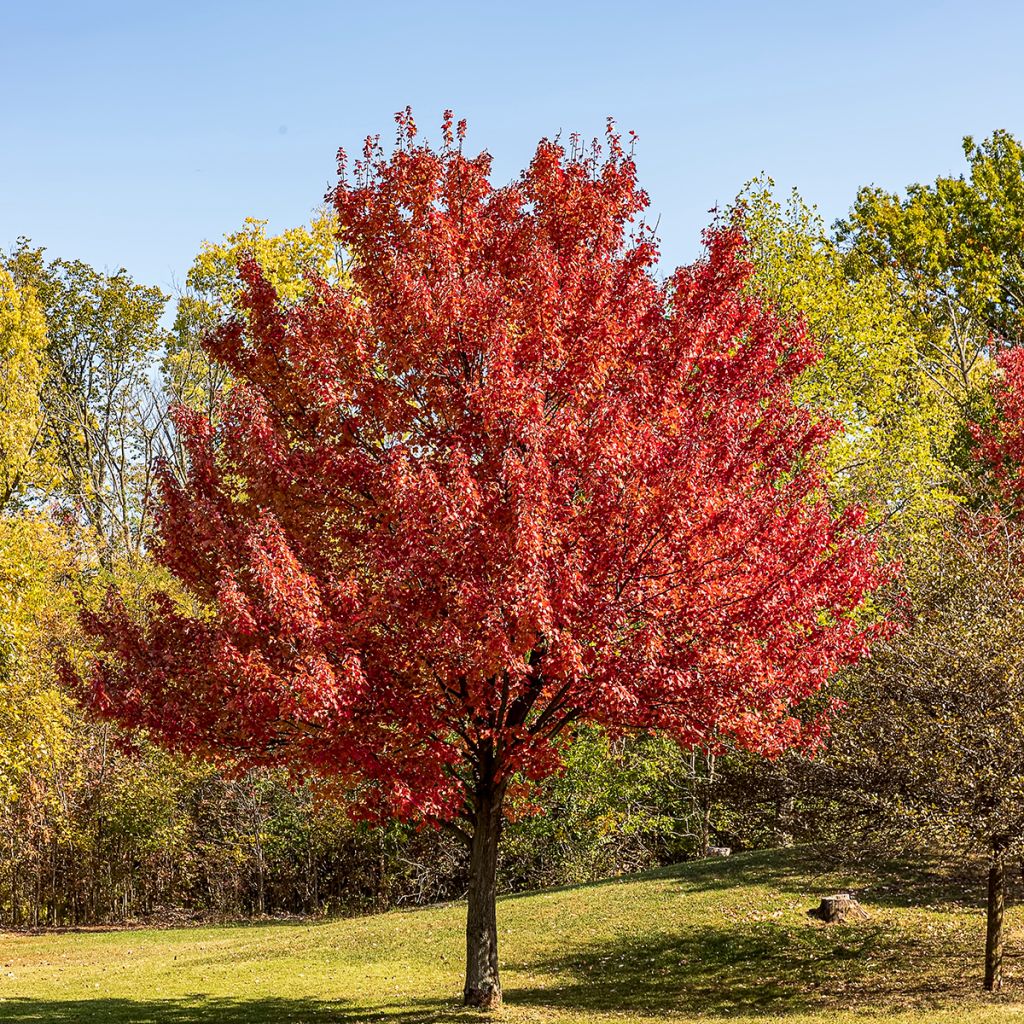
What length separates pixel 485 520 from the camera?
11.6 m

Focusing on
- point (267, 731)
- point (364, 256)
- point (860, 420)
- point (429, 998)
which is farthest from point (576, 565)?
point (860, 420)

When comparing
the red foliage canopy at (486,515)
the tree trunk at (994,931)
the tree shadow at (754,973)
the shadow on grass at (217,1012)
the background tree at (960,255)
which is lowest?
the tree shadow at (754,973)

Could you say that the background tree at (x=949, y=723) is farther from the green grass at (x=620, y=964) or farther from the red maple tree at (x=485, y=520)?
the green grass at (x=620, y=964)

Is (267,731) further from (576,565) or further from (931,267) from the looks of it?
(931,267)

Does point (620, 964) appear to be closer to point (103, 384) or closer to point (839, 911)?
point (839, 911)

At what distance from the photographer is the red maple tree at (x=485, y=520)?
37.8ft

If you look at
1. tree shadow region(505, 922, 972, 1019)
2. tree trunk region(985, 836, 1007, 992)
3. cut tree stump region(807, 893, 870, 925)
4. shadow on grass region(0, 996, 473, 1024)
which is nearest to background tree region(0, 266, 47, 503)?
shadow on grass region(0, 996, 473, 1024)

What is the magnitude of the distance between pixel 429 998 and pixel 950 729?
855cm

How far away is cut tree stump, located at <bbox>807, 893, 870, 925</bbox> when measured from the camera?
61.3ft

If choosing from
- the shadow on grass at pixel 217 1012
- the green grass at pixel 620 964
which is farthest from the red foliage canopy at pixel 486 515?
the green grass at pixel 620 964

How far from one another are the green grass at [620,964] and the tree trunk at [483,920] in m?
0.37

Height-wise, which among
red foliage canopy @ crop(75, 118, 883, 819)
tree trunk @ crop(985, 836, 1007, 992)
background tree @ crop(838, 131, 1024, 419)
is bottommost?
A: tree trunk @ crop(985, 836, 1007, 992)

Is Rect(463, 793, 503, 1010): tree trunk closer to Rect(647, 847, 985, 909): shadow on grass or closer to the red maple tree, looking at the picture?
the red maple tree

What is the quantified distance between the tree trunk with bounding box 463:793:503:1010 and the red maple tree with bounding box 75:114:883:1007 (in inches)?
1.5
